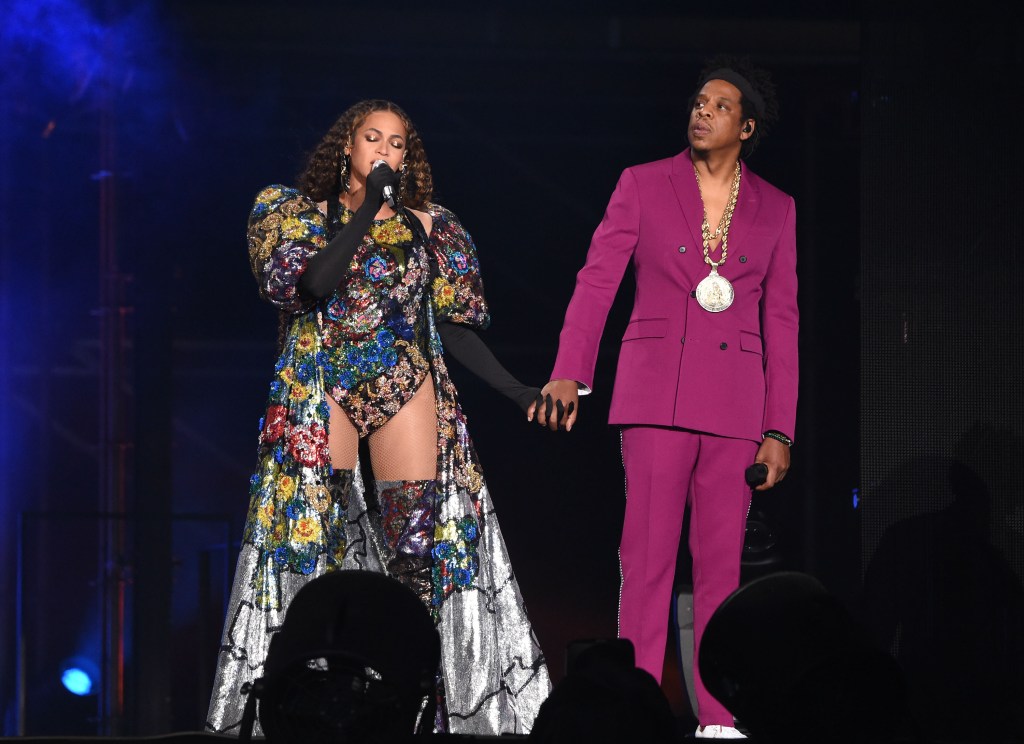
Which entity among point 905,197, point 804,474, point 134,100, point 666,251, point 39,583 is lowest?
point 39,583

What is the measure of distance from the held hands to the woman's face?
62 cm

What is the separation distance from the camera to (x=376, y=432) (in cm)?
304

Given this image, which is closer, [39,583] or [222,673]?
[222,673]

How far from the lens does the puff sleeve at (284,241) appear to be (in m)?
2.96

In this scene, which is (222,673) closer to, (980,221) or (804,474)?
(980,221)

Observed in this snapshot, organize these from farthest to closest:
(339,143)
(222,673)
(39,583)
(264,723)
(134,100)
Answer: (39,583)
(134,100)
(339,143)
(222,673)
(264,723)

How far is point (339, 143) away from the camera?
10.4 feet

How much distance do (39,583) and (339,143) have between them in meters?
3.54

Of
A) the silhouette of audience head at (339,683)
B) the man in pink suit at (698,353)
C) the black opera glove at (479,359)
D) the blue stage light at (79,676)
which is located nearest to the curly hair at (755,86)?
the man in pink suit at (698,353)

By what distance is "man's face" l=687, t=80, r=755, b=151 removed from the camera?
3.14m

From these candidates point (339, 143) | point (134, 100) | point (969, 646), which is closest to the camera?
point (339, 143)

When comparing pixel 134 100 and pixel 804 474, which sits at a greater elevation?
pixel 134 100

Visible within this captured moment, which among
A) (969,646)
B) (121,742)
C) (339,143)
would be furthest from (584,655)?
(969,646)

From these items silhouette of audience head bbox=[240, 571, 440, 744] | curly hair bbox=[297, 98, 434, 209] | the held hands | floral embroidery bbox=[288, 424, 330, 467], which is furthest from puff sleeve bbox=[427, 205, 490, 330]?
silhouette of audience head bbox=[240, 571, 440, 744]
